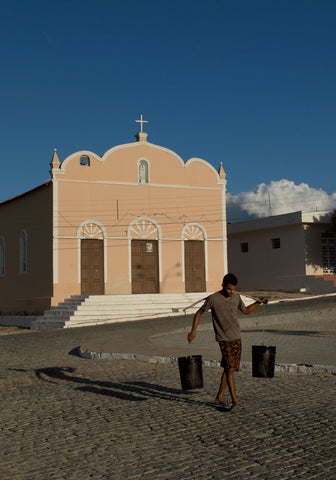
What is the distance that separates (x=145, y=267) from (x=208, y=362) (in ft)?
50.8

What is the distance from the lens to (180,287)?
86.0 feet

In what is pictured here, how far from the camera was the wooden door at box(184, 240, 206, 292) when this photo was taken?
87.5 feet

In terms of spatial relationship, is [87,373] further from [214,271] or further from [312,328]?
[214,271]

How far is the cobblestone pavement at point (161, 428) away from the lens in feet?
15.3

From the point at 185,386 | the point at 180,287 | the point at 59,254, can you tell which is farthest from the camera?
the point at 180,287

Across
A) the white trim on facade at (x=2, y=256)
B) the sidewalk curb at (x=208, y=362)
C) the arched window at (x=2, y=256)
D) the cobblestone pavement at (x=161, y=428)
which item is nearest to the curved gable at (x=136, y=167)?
the white trim on facade at (x=2, y=256)

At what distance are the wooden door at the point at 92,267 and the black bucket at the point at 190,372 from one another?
1761 centimetres

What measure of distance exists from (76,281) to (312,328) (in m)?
10.5

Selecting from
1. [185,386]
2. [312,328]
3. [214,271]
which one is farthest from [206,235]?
[185,386]

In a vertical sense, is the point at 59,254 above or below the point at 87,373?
above

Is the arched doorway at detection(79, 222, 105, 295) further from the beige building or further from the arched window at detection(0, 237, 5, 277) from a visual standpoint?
the arched window at detection(0, 237, 5, 277)

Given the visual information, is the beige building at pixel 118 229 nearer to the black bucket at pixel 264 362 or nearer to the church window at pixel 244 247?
the church window at pixel 244 247

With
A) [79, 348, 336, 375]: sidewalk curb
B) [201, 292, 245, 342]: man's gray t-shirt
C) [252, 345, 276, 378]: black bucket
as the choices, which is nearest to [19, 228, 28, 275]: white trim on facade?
[79, 348, 336, 375]: sidewalk curb

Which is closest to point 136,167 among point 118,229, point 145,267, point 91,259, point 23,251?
point 118,229
